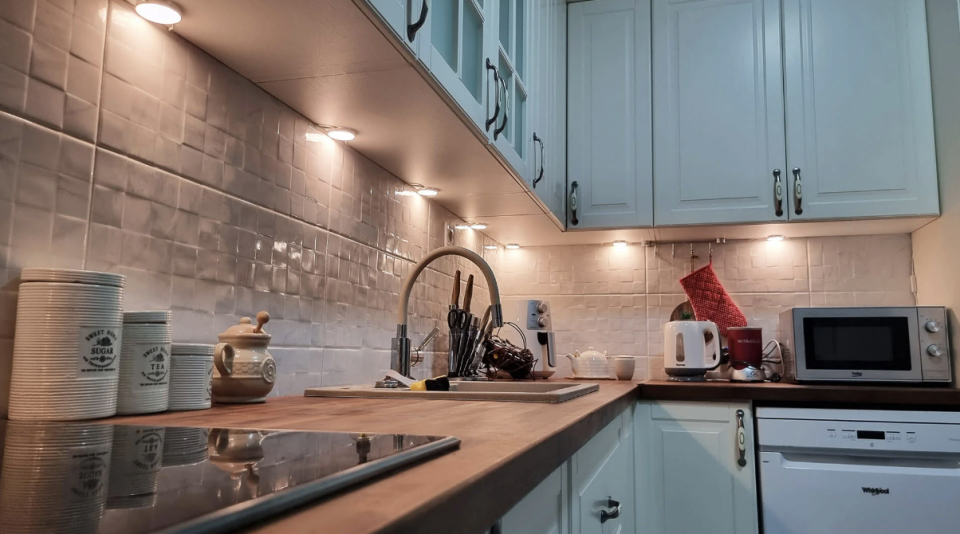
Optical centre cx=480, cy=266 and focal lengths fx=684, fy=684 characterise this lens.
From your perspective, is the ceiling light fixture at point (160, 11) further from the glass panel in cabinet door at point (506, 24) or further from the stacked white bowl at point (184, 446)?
the glass panel in cabinet door at point (506, 24)

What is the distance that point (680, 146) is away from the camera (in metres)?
2.60

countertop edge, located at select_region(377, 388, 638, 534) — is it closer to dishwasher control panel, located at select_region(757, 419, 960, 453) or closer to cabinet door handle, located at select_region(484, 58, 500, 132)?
cabinet door handle, located at select_region(484, 58, 500, 132)

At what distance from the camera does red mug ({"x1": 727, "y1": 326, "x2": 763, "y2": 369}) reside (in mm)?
2543

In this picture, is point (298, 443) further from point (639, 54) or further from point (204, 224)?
point (639, 54)

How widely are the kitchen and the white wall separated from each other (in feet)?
0.04

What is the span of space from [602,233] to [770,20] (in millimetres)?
1009

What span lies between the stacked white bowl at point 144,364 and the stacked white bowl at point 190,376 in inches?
1.3

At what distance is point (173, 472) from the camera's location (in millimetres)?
468

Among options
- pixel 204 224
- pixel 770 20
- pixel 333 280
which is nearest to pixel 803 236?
pixel 770 20

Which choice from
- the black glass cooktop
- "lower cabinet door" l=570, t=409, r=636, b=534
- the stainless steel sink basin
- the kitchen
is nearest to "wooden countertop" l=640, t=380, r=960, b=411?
the kitchen

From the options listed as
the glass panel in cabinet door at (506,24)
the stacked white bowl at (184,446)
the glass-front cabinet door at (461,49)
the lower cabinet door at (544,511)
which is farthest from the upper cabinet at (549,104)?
the stacked white bowl at (184,446)

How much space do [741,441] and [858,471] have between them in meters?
0.33

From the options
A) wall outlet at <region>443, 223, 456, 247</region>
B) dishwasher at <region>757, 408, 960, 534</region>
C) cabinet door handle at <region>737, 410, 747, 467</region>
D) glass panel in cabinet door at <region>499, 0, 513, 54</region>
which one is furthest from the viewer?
wall outlet at <region>443, 223, 456, 247</region>

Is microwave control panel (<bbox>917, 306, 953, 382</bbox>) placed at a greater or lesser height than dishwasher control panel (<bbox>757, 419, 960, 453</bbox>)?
greater
